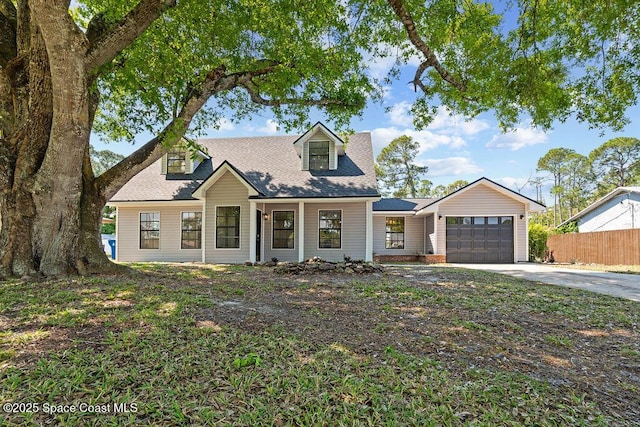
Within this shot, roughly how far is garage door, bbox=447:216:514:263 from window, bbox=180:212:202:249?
1135 cm

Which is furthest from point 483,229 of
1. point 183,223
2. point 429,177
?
point 429,177

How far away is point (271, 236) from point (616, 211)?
23.4 m

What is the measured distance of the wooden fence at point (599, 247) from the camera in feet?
43.7

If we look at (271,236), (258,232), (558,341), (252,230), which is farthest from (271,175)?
(558,341)

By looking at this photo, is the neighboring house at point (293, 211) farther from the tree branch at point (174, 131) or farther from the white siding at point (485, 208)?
the tree branch at point (174, 131)

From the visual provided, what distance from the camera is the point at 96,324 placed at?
3.51 meters

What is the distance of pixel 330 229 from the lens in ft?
→ 43.1

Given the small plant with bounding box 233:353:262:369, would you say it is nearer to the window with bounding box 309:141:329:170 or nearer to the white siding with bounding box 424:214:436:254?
the window with bounding box 309:141:329:170

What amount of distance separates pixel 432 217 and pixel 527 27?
34.3 ft

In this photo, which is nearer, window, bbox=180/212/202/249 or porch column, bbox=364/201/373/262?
porch column, bbox=364/201/373/262

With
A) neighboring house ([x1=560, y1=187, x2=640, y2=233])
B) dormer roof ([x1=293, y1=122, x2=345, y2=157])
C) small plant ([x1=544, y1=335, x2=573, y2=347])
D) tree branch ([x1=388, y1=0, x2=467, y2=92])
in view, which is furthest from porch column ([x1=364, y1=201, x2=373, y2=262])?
neighboring house ([x1=560, y1=187, x2=640, y2=233])

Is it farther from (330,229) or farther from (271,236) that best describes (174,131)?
(330,229)

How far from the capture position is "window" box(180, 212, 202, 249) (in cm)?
1364

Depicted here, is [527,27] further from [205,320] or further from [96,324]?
[96,324]
